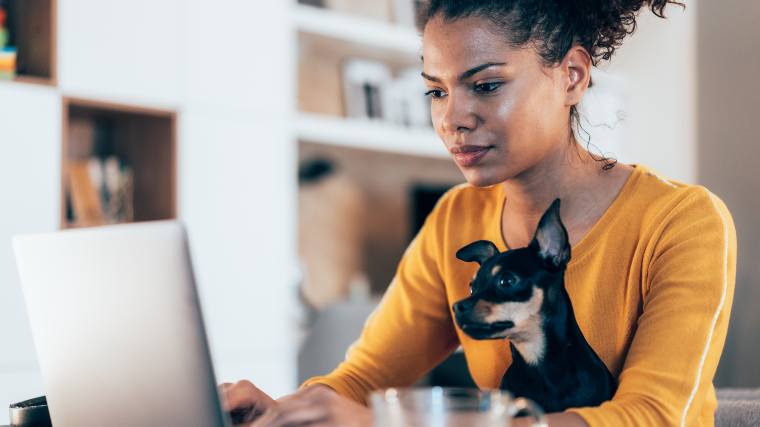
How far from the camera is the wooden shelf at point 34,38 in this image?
8.64 feet

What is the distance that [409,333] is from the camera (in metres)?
1.24

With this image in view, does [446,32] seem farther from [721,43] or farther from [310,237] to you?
[310,237]

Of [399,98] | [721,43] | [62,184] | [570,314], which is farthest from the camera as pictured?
[399,98]

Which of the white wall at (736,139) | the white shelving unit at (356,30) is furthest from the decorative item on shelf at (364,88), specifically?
the white wall at (736,139)

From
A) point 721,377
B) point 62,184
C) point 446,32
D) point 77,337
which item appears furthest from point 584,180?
point 62,184

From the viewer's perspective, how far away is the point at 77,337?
812mm

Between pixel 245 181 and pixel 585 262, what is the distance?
2.16 meters

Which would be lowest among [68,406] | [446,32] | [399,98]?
[68,406]

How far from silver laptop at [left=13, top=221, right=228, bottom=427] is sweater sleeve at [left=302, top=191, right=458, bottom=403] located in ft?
1.46

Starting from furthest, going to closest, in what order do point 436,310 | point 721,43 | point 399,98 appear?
point 399,98, point 721,43, point 436,310

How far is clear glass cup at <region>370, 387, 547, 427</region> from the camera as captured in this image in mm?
584

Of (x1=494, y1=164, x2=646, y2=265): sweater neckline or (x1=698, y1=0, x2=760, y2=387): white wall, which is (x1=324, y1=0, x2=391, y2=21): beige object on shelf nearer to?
(x1=698, y1=0, x2=760, y2=387): white wall

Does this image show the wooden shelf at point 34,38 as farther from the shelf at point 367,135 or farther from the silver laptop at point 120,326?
the silver laptop at point 120,326

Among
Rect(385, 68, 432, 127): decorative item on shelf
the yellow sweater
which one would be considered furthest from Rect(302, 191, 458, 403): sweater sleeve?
Rect(385, 68, 432, 127): decorative item on shelf
